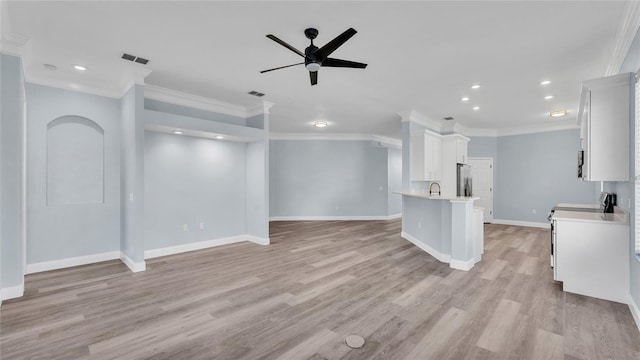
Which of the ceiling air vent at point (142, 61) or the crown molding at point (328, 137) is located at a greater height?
the ceiling air vent at point (142, 61)

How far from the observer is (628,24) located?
8.65 feet

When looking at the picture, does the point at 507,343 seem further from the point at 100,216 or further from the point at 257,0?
the point at 100,216

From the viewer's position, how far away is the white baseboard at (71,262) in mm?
4039

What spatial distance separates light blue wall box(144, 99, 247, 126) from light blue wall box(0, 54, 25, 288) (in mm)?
1569

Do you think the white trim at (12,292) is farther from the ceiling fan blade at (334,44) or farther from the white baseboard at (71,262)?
the ceiling fan blade at (334,44)

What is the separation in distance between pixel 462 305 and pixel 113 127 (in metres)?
5.50

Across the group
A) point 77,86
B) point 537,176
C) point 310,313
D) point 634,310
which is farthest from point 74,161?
point 537,176

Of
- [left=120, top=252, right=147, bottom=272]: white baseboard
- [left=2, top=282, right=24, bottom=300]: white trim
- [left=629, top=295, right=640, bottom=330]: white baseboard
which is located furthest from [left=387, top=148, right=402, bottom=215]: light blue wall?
[left=2, top=282, right=24, bottom=300]: white trim

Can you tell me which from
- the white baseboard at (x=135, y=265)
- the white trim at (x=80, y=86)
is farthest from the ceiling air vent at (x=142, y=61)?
the white baseboard at (x=135, y=265)

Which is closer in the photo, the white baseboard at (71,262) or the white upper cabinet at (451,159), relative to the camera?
the white baseboard at (71,262)

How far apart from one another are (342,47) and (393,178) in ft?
22.8

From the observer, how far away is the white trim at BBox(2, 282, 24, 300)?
3.14 metres

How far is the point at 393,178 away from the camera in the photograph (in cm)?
963

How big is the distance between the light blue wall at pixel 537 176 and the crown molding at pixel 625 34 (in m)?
4.64
